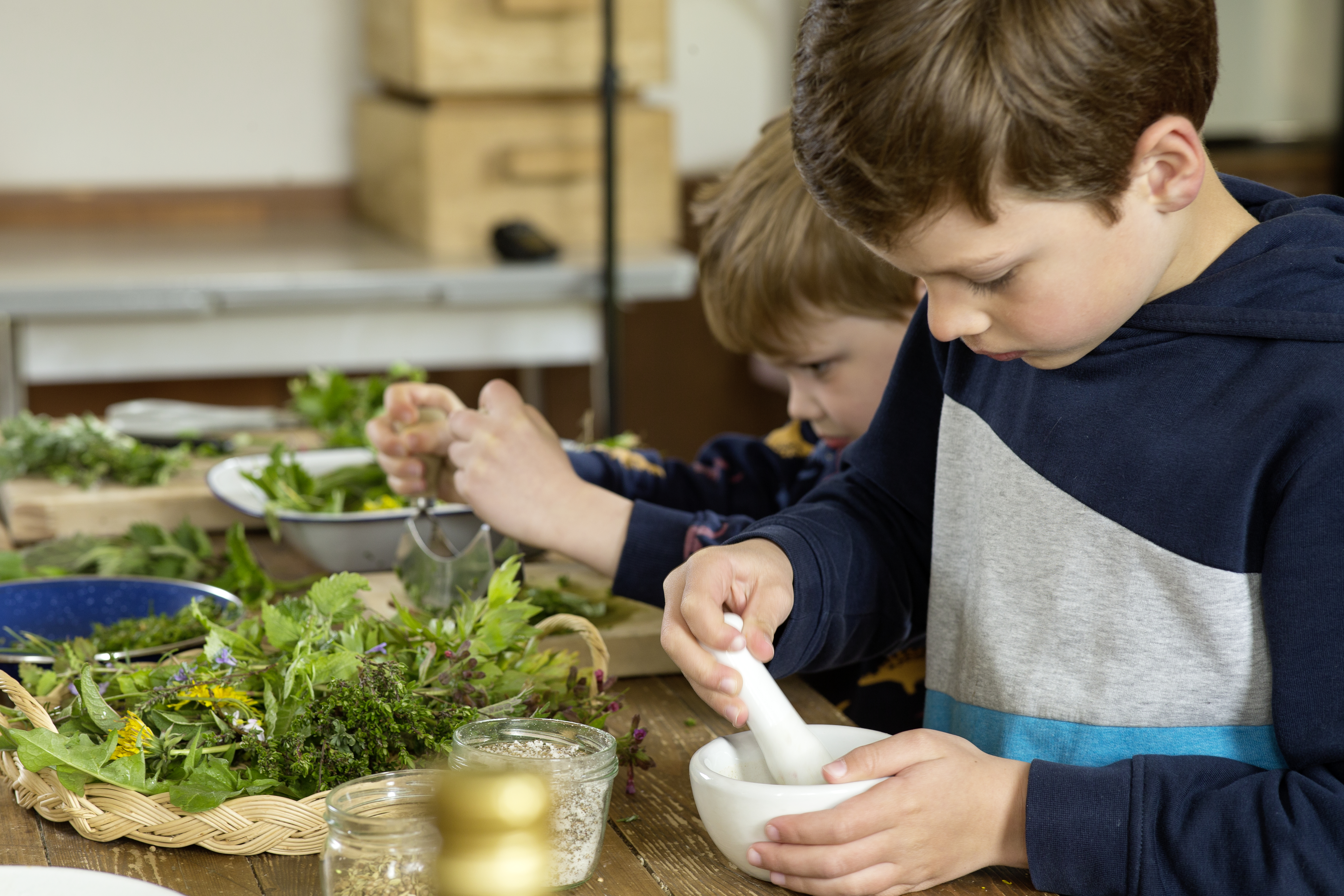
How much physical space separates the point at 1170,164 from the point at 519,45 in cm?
221

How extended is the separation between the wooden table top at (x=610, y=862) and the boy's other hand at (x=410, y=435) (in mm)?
552

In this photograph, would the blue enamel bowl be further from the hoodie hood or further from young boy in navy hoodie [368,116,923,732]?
the hoodie hood

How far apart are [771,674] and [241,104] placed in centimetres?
278

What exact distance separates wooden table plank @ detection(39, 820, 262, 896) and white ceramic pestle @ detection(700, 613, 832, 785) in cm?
27

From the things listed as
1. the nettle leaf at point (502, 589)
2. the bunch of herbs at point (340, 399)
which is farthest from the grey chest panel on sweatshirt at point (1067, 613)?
the bunch of herbs at point (340, 399)

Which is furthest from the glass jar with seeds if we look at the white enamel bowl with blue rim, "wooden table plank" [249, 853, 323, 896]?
the white enamel bowl with blue rim

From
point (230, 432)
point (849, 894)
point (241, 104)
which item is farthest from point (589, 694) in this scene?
point (241, 104)

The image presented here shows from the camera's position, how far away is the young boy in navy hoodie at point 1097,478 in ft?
2.27

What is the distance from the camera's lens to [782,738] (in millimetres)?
748

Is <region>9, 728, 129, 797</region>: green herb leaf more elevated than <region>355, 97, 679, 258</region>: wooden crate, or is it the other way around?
<region>355, 97, 679, 258</region>: wooden crate

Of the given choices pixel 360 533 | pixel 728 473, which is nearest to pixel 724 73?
pixel 728 473

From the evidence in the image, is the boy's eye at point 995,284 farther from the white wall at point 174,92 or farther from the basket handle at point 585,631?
the white wall at point 174,92

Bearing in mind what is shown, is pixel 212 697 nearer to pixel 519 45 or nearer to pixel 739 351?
pixel 739 351

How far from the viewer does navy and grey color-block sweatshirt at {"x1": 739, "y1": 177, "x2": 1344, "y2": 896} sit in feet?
2.35
